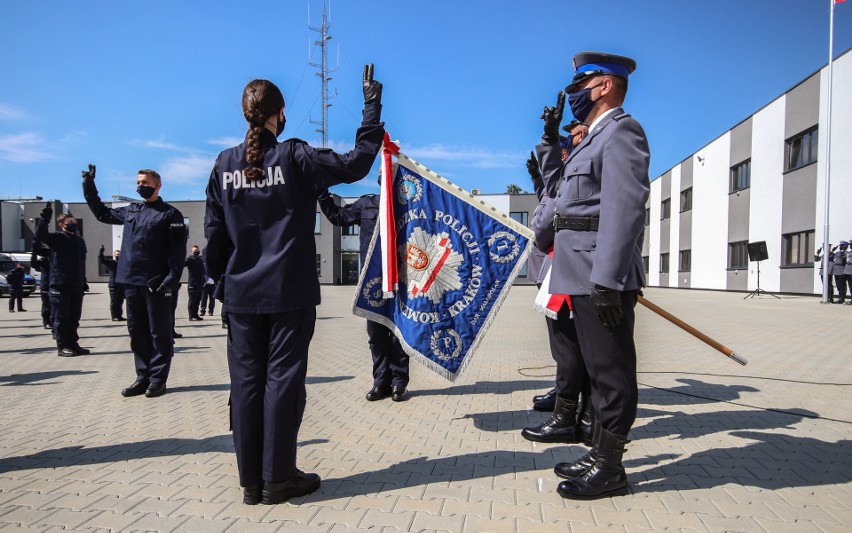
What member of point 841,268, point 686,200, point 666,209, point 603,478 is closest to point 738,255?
point 686,200

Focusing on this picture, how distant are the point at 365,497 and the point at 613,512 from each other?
128cm

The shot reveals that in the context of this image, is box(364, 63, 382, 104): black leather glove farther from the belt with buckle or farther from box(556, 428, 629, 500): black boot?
box(556, 428, 629, 500): black boot

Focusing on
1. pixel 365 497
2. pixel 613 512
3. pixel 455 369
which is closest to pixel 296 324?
pixel 365 497

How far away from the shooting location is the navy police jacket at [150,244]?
5.18 meters

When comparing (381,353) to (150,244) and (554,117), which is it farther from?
(554,117)

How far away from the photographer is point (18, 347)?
862 cm

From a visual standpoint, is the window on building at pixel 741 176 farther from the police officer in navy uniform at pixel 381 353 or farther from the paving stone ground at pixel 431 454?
the police officer in navy uniform at pixel 381 353

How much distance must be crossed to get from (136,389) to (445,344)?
3.30 m

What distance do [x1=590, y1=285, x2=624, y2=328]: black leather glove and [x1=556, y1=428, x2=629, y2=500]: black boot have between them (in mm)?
627

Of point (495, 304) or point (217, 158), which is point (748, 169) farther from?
point (217, 158)

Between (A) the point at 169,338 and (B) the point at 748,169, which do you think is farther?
(B) the point at 748,169

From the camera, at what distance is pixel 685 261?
35.5m

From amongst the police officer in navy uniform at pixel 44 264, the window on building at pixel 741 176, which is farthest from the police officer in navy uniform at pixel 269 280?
the window on building at pixel 741 176

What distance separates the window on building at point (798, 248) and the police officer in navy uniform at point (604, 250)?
23.2 meters
